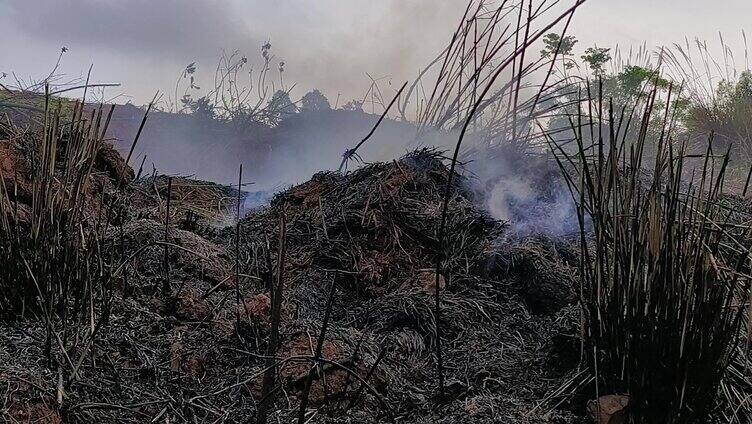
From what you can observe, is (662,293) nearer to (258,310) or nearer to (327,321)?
(327,321)

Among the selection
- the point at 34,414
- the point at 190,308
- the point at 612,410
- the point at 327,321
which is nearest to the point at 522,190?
the point at 190,308

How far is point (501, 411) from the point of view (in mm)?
2492

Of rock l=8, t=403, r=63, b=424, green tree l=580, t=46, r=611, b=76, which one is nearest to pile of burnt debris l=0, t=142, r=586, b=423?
Result: rock l=8, t=403, r=63, b=424

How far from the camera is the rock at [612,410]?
2.22 m

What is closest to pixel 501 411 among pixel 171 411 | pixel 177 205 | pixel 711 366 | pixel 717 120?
pixel 711 366

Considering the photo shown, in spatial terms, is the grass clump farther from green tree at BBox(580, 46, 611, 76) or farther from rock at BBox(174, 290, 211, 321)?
green tree at BBox(580, 46, 611, 76)

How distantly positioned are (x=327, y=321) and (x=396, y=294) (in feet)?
4.73

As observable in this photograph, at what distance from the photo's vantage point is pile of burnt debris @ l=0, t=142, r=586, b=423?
239cm

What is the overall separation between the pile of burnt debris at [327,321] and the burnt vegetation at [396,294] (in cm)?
1

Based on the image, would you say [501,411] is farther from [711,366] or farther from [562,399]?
[711,366]

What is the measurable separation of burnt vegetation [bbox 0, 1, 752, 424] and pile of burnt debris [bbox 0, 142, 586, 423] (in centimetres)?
1

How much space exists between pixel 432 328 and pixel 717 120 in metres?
8.71

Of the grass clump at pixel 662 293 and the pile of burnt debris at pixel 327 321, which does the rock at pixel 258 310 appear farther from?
the grass clump at pixel 662 293

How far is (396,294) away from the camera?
12.0 ft
